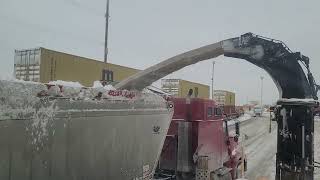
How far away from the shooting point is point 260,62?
349 inches

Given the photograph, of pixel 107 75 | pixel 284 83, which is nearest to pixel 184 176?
pixel 284 83

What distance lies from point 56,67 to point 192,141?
37.2 ft

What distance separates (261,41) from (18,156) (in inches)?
266

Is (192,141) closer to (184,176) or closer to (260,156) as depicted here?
(184,176)

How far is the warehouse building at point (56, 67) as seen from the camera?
17078mm

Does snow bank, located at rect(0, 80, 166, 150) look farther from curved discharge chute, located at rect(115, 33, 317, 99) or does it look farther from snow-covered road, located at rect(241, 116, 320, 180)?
snow-covered road, located at rect(241, 116, 320, 180)

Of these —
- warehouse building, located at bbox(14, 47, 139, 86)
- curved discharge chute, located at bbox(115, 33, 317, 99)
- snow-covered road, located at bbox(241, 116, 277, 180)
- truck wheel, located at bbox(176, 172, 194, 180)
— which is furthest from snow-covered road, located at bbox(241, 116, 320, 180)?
warehouse building, located at bbox(14, 47, 139, 86)

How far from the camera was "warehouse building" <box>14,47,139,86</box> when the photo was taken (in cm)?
1708

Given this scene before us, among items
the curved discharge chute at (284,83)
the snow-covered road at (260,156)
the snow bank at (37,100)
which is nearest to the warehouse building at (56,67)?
the snow-covered road at (260,156)

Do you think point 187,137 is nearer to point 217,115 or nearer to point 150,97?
point 217,115

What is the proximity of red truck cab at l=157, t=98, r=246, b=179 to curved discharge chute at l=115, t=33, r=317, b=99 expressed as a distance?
101 cm

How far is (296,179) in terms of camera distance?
8234mm

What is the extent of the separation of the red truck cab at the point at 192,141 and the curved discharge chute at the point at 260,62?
1008 millimetres

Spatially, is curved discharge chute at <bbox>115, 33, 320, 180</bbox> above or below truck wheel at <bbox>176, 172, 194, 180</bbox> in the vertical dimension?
above
